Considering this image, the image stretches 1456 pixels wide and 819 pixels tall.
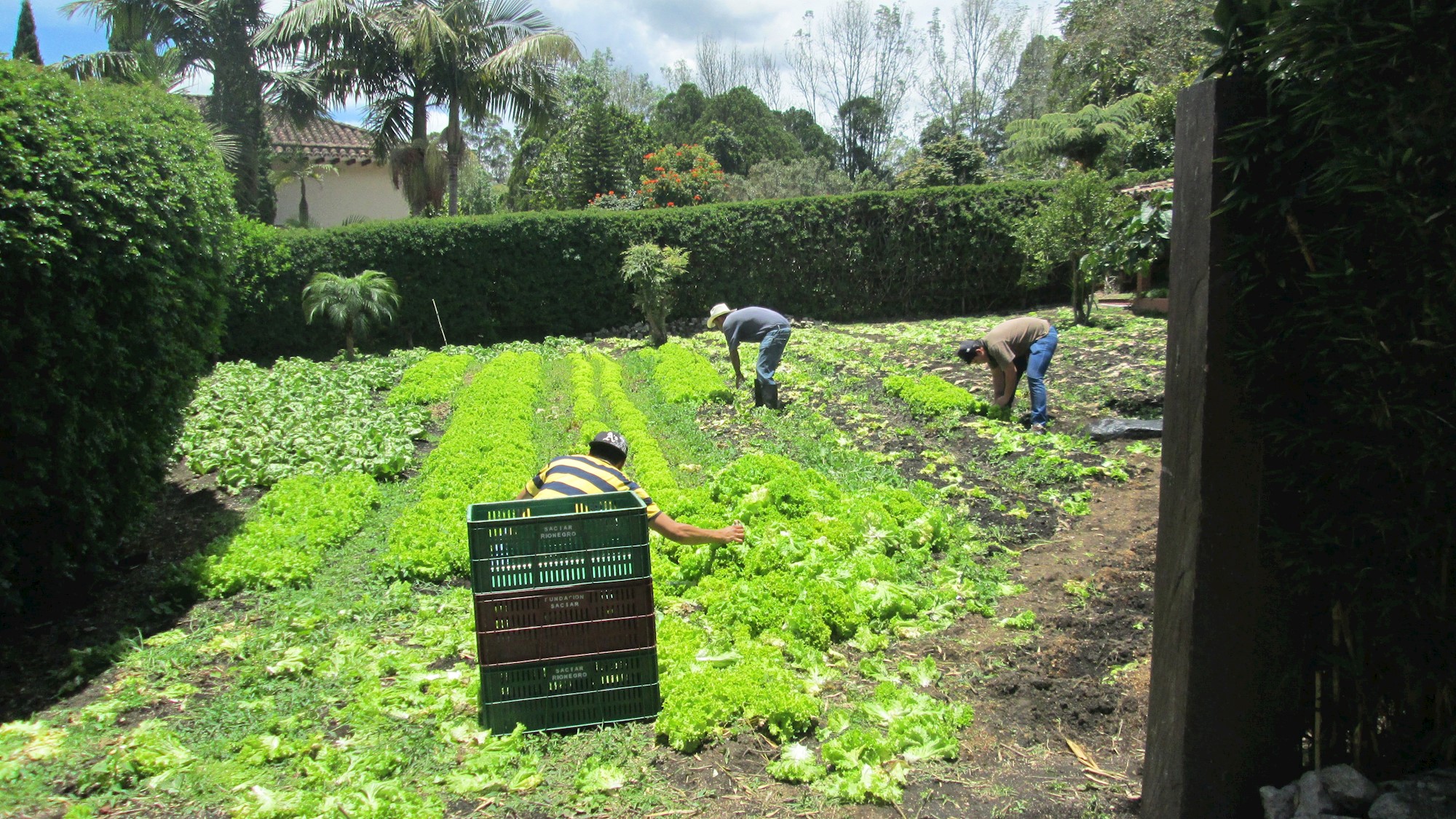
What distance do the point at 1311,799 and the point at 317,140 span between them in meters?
32.0

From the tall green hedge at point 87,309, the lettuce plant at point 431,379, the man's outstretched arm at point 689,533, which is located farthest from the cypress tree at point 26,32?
the man's outstretched arm at point 689,533

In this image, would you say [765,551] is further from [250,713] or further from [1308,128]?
[1308,128]

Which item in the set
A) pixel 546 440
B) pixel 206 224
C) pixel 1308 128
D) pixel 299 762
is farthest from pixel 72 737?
pixel 546 440

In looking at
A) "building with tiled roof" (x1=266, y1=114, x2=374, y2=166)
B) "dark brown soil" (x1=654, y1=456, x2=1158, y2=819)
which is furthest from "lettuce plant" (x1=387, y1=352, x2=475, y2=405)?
"building with tiled roof" (x1=266, y1=114, x2=374, y2=166)

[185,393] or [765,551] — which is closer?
[765,551]

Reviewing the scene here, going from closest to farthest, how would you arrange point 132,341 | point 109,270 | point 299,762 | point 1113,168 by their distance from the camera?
point 299,762 < point 109,270 < point 132,341 < point 1113,168

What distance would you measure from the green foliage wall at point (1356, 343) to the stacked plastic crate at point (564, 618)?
271 cm

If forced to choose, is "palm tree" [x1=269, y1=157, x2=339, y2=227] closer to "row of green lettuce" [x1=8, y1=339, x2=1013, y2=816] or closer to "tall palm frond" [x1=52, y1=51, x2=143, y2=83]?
"tall palm frond" [x1=52, y1=51, x2=143, y2=83]

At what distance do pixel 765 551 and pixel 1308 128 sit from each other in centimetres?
400

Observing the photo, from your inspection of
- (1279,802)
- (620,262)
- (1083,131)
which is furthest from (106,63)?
(1279,802)

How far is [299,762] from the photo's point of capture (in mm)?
3988

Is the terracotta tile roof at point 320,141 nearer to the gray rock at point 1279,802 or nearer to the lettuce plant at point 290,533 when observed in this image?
the lettuce plant at point 290,533

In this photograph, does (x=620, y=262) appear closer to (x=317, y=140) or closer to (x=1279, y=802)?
(x=317, y=140)

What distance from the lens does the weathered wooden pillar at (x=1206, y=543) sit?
2801 mm
